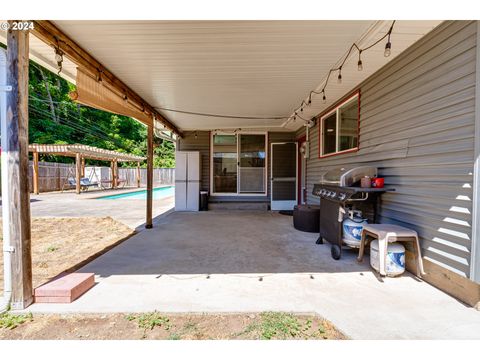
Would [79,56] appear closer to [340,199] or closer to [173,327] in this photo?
[173,327]

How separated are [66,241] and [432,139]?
5.33 m

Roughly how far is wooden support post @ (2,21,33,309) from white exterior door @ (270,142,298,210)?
5.74 metres

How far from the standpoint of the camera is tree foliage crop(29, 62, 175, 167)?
15.7 metres

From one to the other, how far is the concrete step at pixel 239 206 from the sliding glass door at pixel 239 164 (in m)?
0.34

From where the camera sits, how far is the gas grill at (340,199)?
2930 mm

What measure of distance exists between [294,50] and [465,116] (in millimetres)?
1761

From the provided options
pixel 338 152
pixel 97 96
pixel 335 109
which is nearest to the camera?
pixel 97 96

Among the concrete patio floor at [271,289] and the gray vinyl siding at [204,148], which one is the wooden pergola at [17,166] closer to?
the concrete patio floor at [271,289]

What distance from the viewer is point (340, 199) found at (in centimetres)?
289

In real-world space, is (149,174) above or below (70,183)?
above

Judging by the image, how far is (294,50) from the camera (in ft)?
8.77

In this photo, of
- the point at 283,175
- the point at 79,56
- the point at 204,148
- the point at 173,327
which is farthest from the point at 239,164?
the point at 173,327
